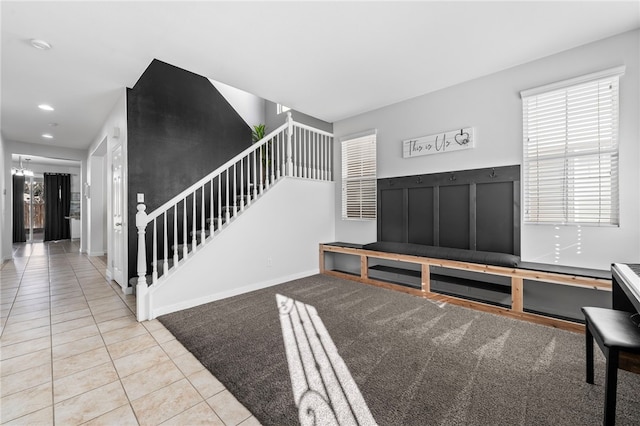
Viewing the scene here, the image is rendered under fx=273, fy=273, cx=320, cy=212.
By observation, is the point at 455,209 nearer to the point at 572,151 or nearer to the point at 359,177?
A: the point at 572,151

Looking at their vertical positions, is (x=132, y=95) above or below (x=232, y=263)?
above

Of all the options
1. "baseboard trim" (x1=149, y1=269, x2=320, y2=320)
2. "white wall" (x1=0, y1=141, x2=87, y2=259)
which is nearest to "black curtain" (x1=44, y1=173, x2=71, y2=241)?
"white wall" (x1=0, y1=141, x2=87, y2=259)

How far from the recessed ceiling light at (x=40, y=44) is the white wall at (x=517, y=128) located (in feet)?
13.5

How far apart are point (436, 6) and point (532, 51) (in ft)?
4.89

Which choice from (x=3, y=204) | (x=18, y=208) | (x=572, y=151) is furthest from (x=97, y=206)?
(x=572, y=151)

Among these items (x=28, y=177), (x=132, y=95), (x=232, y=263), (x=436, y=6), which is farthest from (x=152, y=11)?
(x=28, y=177)

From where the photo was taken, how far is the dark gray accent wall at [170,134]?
12.6ft

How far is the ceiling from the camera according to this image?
91.3 inches

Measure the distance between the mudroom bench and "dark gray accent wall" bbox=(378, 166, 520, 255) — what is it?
0.21 meters

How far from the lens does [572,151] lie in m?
2.90

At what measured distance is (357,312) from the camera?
3111 millimetres

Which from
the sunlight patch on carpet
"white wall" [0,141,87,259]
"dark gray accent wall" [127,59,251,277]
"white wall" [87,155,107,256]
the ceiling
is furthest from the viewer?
"white wall" [87,155,107,256]

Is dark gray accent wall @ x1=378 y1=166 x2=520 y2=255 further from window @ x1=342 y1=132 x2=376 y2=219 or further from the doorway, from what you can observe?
the doorway

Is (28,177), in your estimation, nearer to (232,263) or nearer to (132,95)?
(132,95)
